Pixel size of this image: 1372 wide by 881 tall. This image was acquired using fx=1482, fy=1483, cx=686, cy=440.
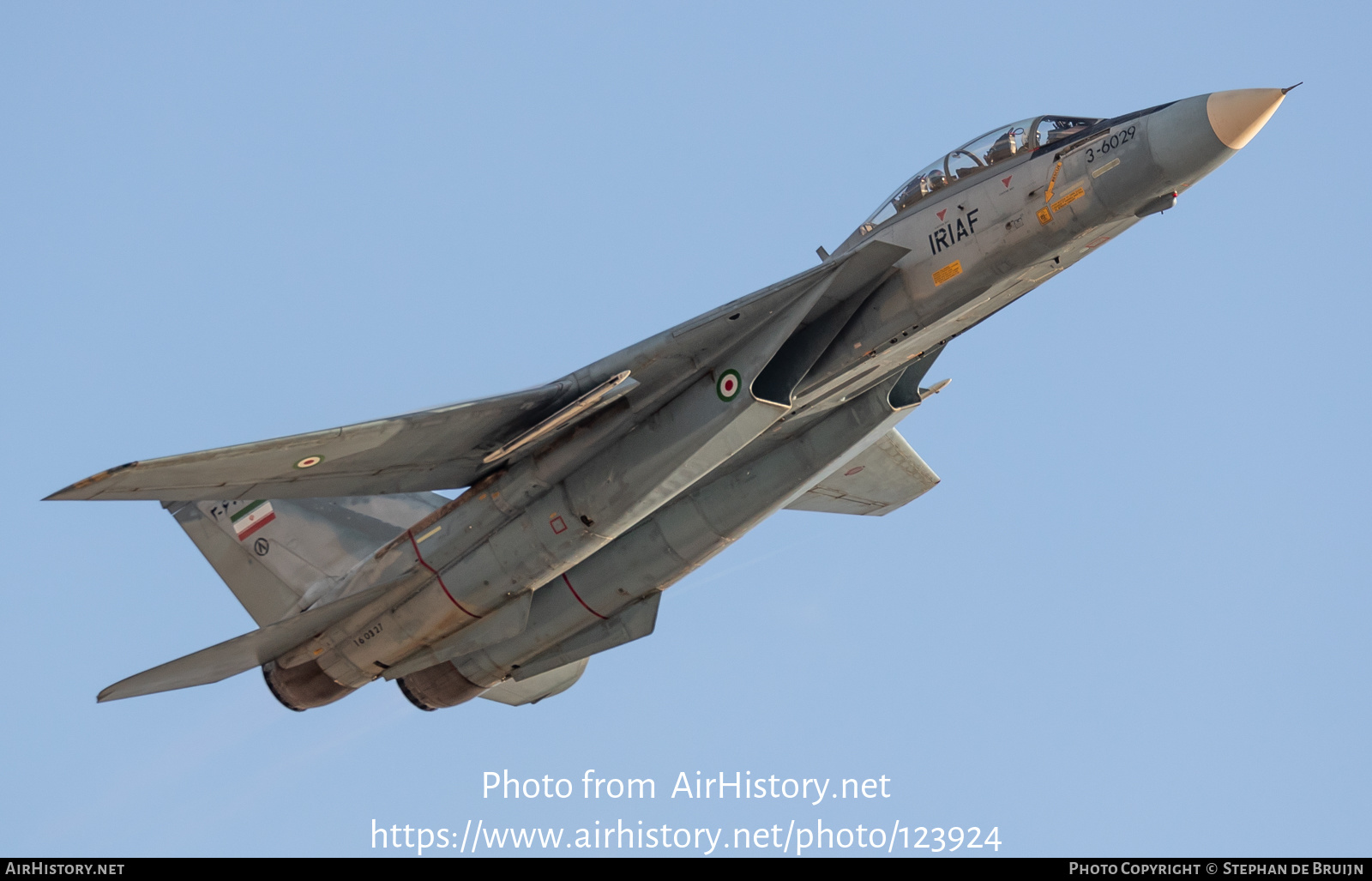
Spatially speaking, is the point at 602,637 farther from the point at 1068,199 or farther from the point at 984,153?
the point at 1068,199

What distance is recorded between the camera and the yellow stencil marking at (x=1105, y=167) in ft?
42.1

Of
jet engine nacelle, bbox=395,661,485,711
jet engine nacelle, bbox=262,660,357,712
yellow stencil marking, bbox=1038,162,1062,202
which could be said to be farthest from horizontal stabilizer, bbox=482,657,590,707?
yellow stencil marking, bbox=1038,162,1062,202

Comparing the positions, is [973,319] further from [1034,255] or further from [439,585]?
[439,585]

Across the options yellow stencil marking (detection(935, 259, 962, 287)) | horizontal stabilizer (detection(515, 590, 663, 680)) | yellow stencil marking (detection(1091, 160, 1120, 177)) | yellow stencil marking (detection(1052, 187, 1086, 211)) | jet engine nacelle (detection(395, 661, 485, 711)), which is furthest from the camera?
jet engine nacelle (detection(395, 661, 485, 711))

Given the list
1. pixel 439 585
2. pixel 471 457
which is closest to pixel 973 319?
pixel 471 457

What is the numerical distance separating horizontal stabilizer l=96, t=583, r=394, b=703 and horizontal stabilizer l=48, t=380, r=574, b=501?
1.37 metres

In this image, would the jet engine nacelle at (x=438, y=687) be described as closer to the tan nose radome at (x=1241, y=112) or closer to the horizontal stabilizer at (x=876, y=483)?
the horizontal stabilizer at (x=876, y=483)

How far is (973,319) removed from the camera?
14422mm

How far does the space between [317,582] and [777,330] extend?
20.3 ft

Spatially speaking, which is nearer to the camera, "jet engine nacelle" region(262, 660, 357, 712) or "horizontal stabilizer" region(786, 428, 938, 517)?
"jet engine nacelle" region(262, 660, 357, 712)

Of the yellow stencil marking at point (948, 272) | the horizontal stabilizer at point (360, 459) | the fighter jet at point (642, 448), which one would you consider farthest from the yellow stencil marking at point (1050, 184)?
the horizontal stabilizer at point (360, 459)

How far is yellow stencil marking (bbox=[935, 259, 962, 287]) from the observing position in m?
13.6

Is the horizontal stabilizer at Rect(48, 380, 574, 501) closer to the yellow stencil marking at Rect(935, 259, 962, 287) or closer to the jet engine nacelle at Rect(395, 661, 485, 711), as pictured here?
the jet engine nacelle at Rect(395, 661, 485, 711)

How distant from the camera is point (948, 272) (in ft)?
44.6
